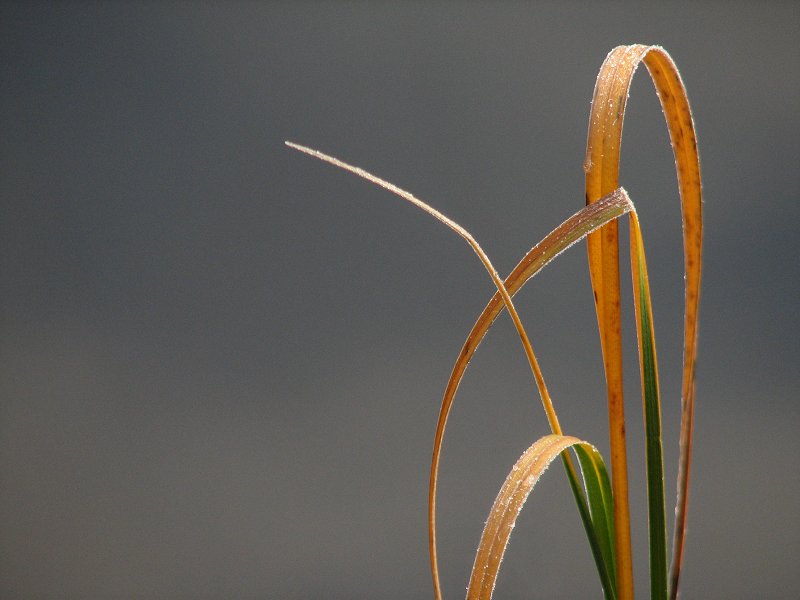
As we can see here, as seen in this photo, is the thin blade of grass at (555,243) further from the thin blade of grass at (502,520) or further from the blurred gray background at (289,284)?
the blurred gray background at (289,284)

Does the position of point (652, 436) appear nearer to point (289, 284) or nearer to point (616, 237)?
point (616, 237)

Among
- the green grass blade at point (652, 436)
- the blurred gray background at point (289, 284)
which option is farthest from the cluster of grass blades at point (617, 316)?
the blurred gray background at point (289, 284)

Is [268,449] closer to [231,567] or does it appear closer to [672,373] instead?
[231,567]

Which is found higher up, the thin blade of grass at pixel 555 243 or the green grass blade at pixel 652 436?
the thin blade of grass at pixel 555 243

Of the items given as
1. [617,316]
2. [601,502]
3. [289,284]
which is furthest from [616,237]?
[289,284]

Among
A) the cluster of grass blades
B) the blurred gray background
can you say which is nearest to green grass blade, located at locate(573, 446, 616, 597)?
the cluster of grass blades

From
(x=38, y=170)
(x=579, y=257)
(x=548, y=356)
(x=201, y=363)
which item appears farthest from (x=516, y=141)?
(x=38, y=170)
